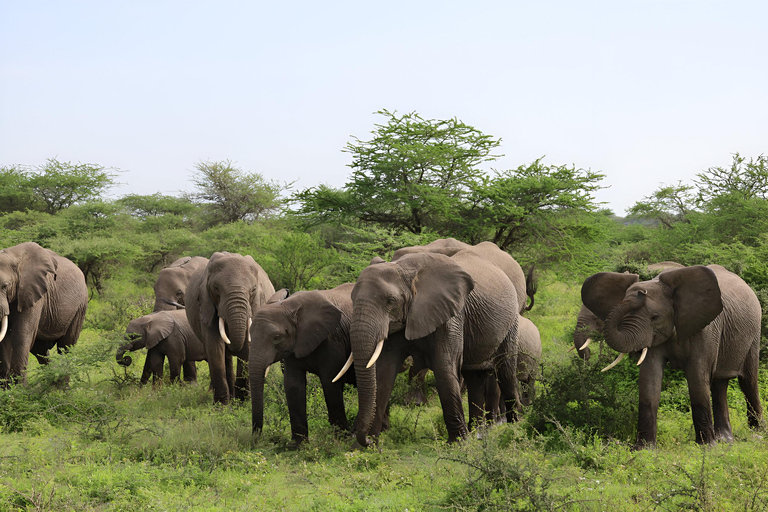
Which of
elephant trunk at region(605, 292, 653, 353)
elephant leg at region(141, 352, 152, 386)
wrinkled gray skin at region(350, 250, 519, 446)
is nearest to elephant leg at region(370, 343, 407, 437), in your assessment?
wrinkled gray skin at region(350, 250, 519, 446)

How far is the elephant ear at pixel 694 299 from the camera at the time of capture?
6621 millimetres

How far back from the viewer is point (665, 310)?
6.74 metres

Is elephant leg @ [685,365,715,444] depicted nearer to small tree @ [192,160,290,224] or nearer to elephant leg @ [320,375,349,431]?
elephant leg @ [320,375,349,431]

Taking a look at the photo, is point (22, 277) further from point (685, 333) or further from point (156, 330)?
point (685, 333)

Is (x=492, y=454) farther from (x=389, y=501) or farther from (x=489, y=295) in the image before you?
(x=489, y=295)

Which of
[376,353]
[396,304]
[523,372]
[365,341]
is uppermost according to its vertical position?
[396,304]

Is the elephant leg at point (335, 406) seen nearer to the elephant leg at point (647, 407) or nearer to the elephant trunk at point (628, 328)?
the elephant trunk at point (628, 328)

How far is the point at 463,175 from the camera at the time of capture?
19953mm

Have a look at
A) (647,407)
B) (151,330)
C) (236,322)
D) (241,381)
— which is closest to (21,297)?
(151,330)

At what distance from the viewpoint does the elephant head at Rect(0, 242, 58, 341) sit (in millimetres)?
8891

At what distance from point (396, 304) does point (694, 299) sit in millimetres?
2808

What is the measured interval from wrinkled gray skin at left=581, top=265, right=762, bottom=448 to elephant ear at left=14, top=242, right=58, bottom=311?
280 inches

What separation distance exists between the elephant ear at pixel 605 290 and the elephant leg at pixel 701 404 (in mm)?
994

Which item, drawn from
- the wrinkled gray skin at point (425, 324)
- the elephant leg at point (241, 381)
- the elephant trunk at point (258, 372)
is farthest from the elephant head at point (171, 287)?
the wrinkled gray skin at point (425, 324)
